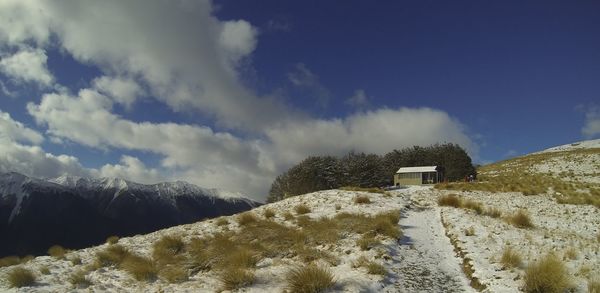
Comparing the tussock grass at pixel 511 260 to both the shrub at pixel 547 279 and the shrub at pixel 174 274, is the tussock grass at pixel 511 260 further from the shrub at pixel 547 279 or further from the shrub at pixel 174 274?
the shrub at pixel 174 274

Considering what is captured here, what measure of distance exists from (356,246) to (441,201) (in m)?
15.5

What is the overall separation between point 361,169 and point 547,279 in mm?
61668

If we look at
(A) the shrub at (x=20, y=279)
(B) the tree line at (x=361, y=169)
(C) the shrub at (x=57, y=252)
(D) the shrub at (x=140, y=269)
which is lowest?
(A) the shrub at (x=20, y=279)

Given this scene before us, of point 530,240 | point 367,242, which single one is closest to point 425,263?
point 367,242

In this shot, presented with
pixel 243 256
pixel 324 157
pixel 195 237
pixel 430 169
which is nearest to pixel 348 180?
pixel 324 157

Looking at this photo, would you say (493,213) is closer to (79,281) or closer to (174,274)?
(174,274)

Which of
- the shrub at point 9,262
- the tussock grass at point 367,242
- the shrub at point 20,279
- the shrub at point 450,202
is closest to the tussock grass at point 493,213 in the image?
the shrub at point 450,202

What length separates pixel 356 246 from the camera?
15.7 meters

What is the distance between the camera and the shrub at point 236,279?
40.8 feet

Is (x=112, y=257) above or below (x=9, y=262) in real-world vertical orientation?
above

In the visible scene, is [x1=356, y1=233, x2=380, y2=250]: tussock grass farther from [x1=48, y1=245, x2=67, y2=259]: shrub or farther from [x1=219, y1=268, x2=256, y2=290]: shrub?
[x1=48, y1=245, x2=67, y2=259]: shrub

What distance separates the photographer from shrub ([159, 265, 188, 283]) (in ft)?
45.2

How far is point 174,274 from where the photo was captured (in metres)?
14.0

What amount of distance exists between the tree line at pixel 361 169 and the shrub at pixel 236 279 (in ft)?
191
